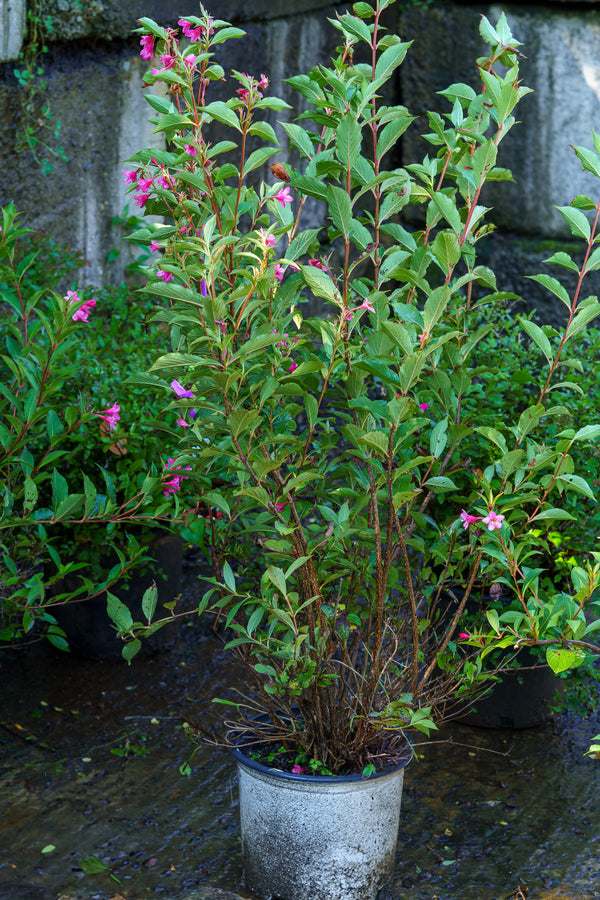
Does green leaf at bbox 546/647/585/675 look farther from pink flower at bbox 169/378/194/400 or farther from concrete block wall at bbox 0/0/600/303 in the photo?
concrete block wall at bbox 0/0/600/303

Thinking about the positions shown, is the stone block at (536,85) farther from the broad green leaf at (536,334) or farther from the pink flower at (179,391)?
the pink flower at (179,391)

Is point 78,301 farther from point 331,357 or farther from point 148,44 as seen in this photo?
point 331,357

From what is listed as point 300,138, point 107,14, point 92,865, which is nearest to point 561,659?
point 300,138

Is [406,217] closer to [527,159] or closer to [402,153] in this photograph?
[402,153]

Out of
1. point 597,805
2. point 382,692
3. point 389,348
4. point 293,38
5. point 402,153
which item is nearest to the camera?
point 389,348

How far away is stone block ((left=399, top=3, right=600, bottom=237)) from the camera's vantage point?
15.5 feet

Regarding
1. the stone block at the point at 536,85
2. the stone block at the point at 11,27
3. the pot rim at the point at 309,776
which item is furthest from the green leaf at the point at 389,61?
the stone block at the point at 536,85

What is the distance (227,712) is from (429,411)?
110 cm

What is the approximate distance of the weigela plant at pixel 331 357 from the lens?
5.06 ft

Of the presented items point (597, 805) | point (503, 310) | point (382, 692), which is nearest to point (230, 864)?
point (382, 692)

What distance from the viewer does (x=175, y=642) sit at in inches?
124

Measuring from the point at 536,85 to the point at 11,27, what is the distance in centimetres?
284

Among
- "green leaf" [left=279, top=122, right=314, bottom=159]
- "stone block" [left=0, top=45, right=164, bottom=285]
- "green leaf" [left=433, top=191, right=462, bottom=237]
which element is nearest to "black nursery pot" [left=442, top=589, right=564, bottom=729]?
"green leaf" [left=433, top=191, right=462, bottom=237]

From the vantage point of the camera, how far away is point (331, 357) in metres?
1.57
